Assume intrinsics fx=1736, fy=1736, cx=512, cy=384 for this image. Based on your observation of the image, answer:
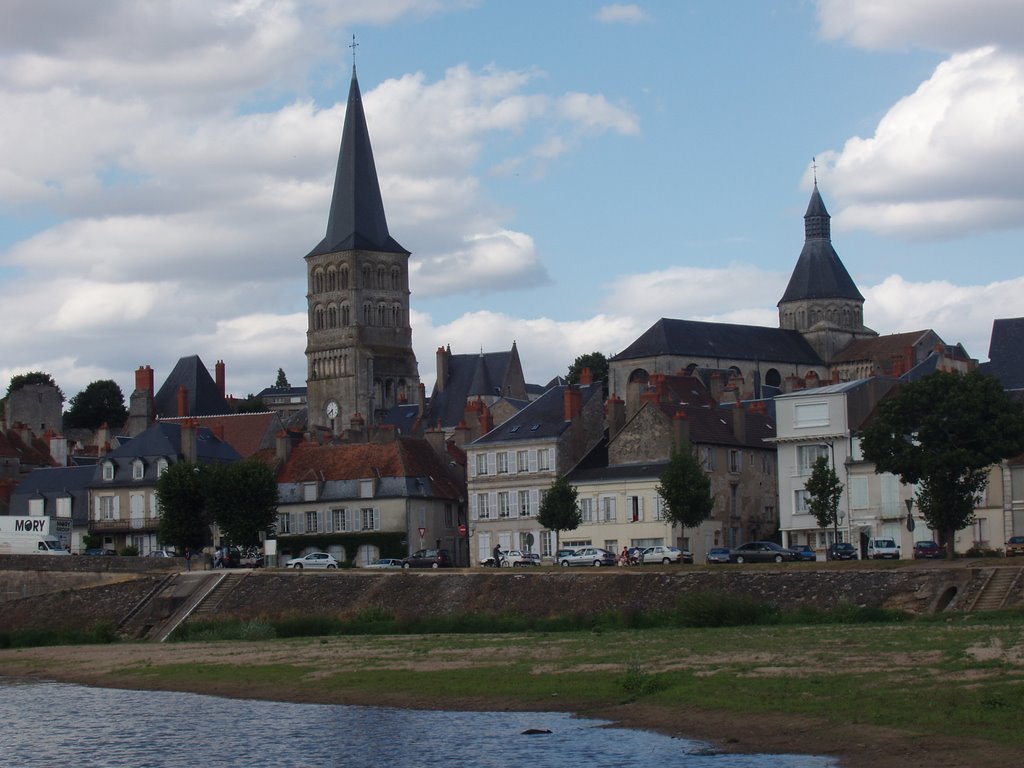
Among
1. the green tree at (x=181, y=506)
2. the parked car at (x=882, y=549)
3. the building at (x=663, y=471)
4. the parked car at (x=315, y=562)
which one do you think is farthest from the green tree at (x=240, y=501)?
the parked car at (x=882, y=549)

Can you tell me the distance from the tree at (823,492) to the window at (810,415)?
4.89 m

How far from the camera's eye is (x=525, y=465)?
3174 inches

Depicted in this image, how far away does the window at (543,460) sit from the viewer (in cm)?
7962

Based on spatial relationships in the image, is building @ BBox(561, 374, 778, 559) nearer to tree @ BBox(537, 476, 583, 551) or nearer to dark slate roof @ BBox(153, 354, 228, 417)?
tree @ BBox(537, 476, 583, 551)

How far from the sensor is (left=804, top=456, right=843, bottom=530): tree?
6431 centimetres

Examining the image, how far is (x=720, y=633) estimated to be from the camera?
44156 millimetres

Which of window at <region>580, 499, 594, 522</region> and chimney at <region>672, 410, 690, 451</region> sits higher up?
chimney at <region>672, 410, 690, 451</region>

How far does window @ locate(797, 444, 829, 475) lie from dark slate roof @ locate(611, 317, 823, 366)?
65.5m

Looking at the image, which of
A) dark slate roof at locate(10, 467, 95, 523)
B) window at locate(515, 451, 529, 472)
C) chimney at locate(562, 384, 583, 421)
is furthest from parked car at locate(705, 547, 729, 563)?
dark slate roof at locate(10, 467, 95, 523)

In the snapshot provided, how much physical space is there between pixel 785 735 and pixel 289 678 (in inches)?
654

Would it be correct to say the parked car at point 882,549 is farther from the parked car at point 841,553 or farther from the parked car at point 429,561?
the parked car at point 429,561

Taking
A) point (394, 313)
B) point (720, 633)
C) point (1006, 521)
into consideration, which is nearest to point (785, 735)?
point (720, 633)

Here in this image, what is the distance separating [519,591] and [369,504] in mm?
26325

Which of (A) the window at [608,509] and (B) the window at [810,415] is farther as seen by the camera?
(A) the window at [608,509]
